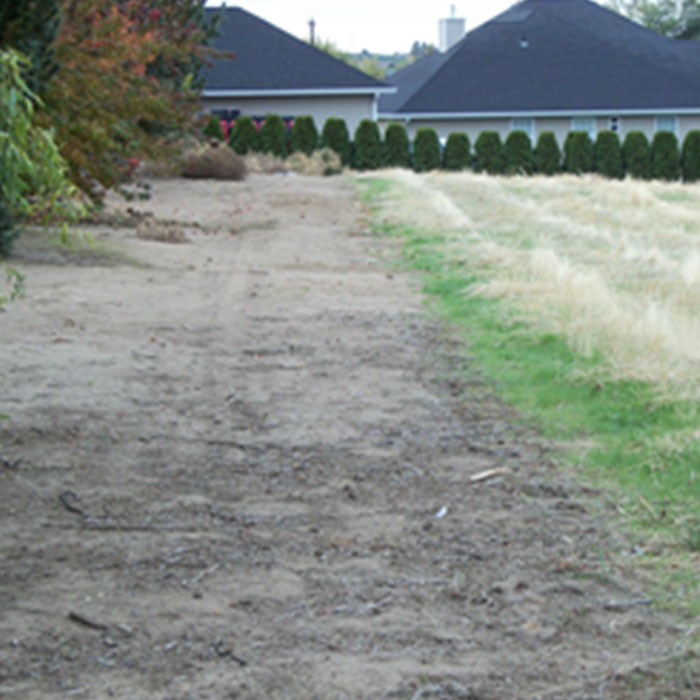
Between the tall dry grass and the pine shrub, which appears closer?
the tall dry grass

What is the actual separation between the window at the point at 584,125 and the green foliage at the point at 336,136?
9751mm

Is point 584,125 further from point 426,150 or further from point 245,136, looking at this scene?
point 245,136

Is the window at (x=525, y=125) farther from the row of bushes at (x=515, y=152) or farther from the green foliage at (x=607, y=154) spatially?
the green foliage at (x=607, y=154)

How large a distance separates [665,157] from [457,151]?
671 cm

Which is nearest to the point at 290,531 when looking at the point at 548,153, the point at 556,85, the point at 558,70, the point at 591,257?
the point at 591,257

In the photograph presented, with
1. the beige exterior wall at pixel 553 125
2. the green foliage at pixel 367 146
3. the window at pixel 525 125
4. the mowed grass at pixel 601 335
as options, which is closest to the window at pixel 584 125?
the beige exterior wall at pixel 553 125

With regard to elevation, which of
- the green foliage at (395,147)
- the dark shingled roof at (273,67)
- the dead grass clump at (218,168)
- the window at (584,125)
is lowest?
the dead grass clump at (218,168)

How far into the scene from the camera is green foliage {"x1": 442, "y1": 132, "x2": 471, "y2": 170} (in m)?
34.2

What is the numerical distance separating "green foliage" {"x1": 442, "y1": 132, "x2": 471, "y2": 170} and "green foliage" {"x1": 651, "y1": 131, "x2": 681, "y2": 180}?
19.8 ft

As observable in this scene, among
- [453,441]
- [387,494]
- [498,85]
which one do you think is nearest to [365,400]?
[453,441]

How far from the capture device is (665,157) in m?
33.9

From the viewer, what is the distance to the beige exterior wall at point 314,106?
35406mm

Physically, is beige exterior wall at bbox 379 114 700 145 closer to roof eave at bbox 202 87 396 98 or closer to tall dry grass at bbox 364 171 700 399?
roof eave at bbox 202 87 396 98

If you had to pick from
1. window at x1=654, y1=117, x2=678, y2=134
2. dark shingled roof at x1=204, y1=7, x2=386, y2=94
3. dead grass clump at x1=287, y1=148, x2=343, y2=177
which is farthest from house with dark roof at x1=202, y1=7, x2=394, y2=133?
window at x1=654, y1=117, x2=678, y2=134
